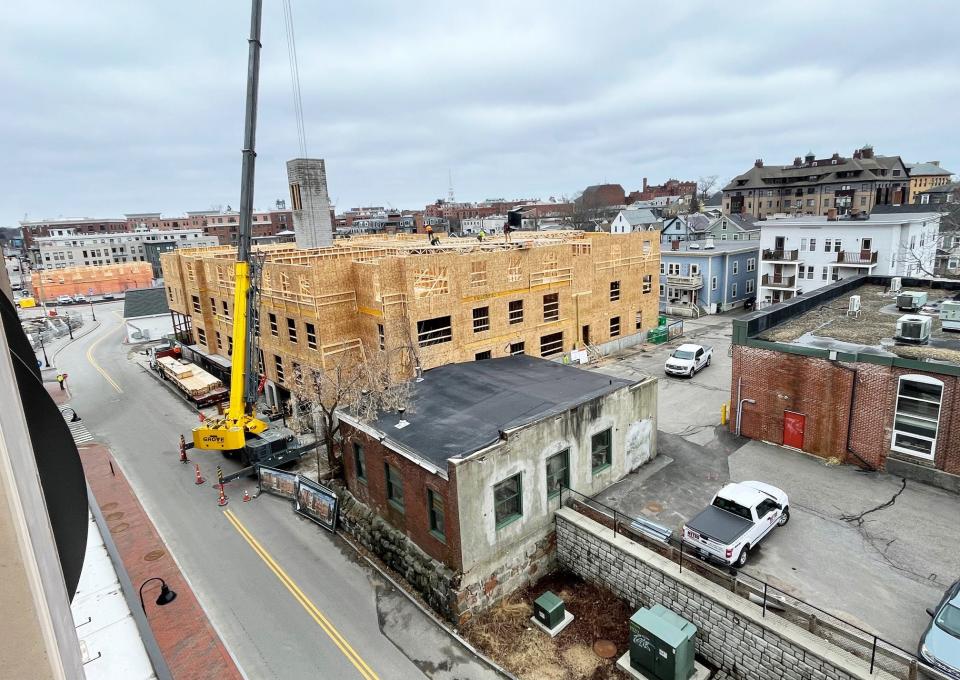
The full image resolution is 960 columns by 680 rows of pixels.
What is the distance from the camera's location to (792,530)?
55.3 feet

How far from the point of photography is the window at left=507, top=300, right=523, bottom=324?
3212 centimetres

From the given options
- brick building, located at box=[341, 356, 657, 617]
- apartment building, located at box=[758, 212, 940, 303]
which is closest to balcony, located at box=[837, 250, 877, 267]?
apartment building, located at box=[758, 212, 940, 303]

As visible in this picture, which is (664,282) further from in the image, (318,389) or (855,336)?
(318,389)

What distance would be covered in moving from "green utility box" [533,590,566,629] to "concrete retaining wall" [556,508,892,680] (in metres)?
1.81

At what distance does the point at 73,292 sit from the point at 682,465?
104 metres

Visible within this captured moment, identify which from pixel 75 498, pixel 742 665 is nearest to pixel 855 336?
pixel 742 665

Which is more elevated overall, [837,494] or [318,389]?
[318,389]

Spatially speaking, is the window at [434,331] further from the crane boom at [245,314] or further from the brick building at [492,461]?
the crane boom at [245,314]

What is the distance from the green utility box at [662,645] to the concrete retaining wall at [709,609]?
0.66m

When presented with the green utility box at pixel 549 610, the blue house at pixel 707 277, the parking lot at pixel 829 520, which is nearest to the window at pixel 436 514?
the green utility box at pixel 549 610

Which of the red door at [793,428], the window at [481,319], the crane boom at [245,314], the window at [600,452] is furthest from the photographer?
the window at [481,319]

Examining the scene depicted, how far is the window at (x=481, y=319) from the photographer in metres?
30.4

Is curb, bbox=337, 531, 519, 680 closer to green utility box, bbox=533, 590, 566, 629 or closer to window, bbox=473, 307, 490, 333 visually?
green utility box, bbox=533, 590, 566, 629

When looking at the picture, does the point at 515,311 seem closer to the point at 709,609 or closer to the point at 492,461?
the point at 492,461
